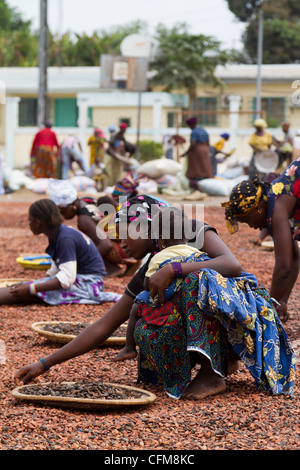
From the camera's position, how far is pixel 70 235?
5.48m

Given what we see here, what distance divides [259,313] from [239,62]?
123ft

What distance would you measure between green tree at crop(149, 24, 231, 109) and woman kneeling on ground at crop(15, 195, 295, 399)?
2548 cm

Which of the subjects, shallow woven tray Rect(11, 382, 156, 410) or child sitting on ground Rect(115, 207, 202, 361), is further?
child sitting on ground Rect(115, 207, 202, 361)

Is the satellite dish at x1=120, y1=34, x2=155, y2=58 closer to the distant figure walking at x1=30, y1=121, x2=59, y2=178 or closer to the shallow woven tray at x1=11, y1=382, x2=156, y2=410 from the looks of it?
the distant figure walking at x1=30, y1=121, x2=59, y2=178

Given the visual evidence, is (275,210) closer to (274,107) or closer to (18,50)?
(274,107)

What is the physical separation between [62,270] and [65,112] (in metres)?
26.7

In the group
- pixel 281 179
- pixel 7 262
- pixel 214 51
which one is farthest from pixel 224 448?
pixel 214 51

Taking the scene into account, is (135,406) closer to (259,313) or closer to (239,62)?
(259,313)

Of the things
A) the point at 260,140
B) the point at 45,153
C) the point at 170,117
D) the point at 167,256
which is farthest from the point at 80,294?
the point at 170,117

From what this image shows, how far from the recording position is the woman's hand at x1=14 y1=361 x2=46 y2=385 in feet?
11.7

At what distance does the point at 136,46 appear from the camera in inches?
1041

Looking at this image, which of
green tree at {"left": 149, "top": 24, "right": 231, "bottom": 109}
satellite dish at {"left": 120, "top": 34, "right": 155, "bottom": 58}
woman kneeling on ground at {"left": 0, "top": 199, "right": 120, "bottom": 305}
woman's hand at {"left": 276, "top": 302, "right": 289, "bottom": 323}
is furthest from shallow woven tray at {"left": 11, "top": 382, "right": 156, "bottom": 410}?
green tree at {"left": 149, "top": 24, "right": 231, "bottom": 109}

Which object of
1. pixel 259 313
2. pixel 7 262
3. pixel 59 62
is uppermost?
pixel 59 62

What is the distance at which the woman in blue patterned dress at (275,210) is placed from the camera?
4.36 m
